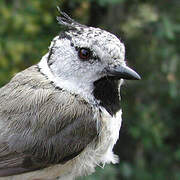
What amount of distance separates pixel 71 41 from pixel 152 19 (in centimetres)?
217

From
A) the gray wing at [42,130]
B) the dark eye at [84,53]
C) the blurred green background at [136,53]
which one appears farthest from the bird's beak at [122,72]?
the blurred green background at [136,53]

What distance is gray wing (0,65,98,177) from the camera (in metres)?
2.68

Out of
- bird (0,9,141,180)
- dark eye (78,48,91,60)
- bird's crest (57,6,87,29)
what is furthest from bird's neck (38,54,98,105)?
bird's crest (57,6,87,29)

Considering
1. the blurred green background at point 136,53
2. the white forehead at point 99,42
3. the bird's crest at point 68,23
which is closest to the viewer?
the white forehead at point 99,42

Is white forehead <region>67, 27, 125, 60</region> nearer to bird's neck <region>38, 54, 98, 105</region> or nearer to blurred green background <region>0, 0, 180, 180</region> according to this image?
bird's neck <region>38, 54, 98, 105</region>

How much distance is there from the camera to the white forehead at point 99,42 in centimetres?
266

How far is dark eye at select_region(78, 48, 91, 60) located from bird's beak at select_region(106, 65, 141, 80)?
0.16 meters

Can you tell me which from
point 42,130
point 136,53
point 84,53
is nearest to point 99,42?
point 84,53

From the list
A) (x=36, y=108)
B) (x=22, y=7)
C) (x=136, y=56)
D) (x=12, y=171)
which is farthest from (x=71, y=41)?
(x=136, y=56)

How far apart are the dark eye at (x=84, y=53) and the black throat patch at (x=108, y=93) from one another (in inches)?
6.9

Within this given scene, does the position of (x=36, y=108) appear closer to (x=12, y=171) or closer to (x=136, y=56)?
(x=12, y=171)

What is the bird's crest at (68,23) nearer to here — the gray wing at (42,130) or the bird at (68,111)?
the bird at (68,111)

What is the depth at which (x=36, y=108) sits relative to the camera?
2.72 m

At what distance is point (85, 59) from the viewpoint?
8.94 feet
